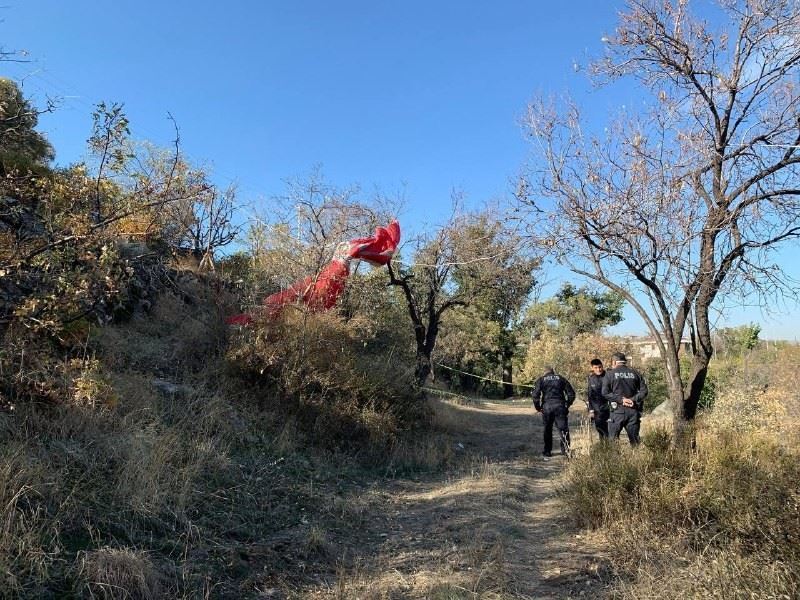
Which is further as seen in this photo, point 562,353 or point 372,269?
point 562,353

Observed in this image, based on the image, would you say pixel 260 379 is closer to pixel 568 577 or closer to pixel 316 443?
pixel 316 443

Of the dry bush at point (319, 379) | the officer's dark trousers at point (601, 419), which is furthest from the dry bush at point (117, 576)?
the officer's dark trousers at point (601, 419)

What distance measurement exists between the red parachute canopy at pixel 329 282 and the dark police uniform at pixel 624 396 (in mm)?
5055

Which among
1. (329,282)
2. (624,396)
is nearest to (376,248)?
(329,282)

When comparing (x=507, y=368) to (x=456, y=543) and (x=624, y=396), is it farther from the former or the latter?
(x=456, y=543)

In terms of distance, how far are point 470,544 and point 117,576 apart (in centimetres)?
292

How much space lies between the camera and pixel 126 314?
995 cm

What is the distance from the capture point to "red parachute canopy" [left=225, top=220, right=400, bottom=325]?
951cm

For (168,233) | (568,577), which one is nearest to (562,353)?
(168,233)

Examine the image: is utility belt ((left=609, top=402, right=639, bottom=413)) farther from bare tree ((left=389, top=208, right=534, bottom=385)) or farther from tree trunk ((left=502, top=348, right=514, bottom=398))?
tree trunk ((left=502, top=348, right=514, bottom=398))

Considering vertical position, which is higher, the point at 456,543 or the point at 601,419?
the point at 601,419

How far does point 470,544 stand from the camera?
505 centimetres

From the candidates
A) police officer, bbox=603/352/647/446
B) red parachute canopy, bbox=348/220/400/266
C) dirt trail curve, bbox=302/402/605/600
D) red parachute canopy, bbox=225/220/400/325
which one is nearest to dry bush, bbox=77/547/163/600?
dirt trail curve, bbox=302/402/605/600

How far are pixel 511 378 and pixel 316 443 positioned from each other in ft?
96.9
